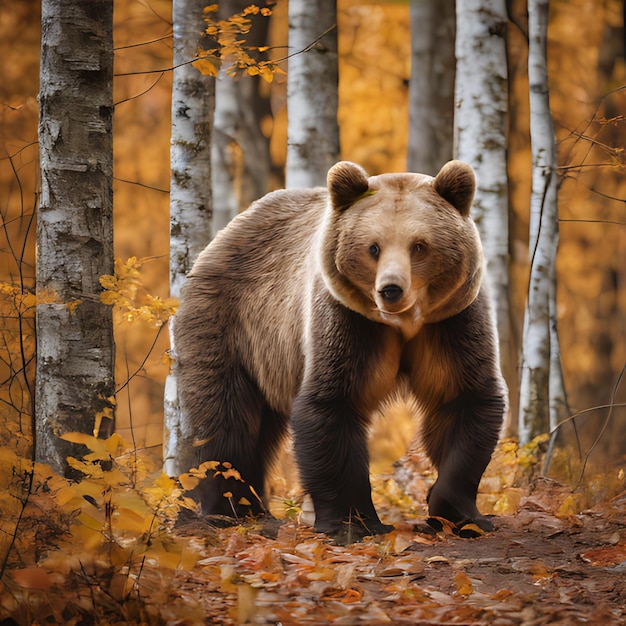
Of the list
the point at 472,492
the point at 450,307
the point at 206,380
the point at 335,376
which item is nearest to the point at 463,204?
the point at 450,307

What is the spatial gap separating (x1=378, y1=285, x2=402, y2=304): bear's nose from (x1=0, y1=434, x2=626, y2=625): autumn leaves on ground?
1274 millimetres

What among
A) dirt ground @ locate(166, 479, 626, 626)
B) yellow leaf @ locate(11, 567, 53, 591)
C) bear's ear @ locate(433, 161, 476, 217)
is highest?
bear's ear @ locate(433, 161, 476, 217)

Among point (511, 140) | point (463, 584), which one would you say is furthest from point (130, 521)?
point (511, 140)

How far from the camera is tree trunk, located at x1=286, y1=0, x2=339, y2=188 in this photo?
24.5 ft

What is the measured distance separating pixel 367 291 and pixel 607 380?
10483 mm

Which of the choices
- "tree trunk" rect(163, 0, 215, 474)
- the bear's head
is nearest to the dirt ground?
the bear's head

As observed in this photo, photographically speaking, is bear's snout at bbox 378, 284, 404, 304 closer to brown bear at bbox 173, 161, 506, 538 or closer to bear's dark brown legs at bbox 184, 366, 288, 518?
brown bear at bbox 173, 161, 506, 538

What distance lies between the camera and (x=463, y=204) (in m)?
4.76

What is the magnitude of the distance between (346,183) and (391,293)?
81cm

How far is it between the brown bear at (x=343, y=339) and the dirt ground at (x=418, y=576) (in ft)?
1.22

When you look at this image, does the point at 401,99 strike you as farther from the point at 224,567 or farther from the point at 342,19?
the point at 224,567

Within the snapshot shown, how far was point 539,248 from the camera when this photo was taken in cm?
698

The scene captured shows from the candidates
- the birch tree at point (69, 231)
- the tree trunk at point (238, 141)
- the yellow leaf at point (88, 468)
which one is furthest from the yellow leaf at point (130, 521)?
the tree trunk at point (238, 141)

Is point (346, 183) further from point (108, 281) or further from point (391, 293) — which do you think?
point (108, 281)
